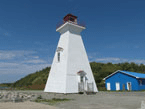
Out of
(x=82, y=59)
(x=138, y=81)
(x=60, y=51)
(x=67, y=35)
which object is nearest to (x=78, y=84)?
(x=82, y=59)

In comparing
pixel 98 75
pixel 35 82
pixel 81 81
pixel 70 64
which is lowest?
pixel 35 82

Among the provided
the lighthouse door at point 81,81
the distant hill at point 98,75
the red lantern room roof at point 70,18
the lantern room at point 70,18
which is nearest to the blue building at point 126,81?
the distant hill at point 98,75

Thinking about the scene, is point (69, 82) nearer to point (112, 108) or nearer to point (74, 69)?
point (74, 69)

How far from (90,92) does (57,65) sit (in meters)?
5.78

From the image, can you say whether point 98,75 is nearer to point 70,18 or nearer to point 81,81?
point 81,81

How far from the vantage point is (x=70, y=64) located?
56.3 feet

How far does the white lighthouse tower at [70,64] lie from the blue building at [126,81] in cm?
978

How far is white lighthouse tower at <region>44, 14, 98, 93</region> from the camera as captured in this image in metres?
16.6

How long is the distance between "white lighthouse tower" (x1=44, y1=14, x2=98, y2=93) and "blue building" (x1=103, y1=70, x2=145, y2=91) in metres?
9.78

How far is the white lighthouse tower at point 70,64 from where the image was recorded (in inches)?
653

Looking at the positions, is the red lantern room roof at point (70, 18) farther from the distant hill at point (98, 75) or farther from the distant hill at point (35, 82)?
the distant hill at point (98, 75)

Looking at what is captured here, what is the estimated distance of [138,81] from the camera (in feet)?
79.4

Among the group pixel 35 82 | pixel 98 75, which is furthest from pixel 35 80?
pixel 98 75

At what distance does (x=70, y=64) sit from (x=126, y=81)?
46.4ft
